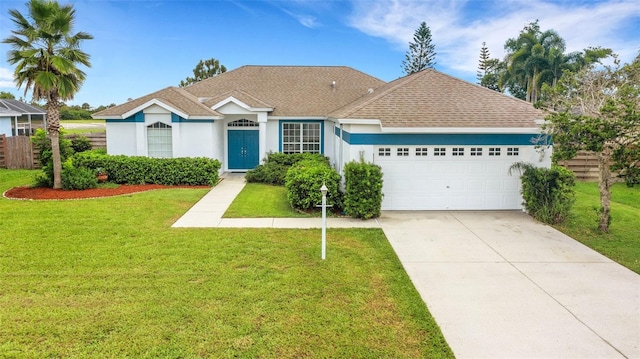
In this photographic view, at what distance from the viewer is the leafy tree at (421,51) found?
1701 inches

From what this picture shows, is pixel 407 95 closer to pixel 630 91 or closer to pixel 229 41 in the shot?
pixel 630 91

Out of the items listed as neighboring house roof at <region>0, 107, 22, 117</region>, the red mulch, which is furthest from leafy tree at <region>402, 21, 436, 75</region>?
the red mulch

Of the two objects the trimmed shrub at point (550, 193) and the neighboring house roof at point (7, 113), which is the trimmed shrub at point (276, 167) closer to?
the trimmed shrub at point (550, 193)

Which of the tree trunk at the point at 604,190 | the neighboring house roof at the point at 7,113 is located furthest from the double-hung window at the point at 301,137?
the neighboring house roof at the point at 7,113

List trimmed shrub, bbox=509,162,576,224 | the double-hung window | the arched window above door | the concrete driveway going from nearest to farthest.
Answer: the concrete driveway < trimmed shrub, bbox=509,162,576,224 < the double-hung window < the arched window above door

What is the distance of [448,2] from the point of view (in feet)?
64.7

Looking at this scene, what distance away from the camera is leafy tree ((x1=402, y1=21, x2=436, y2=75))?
4320 centimetres

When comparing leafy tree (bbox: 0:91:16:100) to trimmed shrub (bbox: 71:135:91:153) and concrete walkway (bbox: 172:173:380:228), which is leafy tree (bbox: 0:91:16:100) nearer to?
trimmed shrub (bbox: 71:135:91:153)

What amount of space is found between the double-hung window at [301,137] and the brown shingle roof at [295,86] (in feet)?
1.99

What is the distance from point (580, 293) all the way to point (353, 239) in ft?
14.3

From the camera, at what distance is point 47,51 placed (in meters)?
14.3

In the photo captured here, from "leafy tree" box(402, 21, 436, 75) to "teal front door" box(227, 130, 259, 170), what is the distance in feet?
→ 91.1

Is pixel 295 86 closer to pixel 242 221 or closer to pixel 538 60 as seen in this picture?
pixel 242 221

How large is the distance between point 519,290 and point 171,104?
14.6 m
